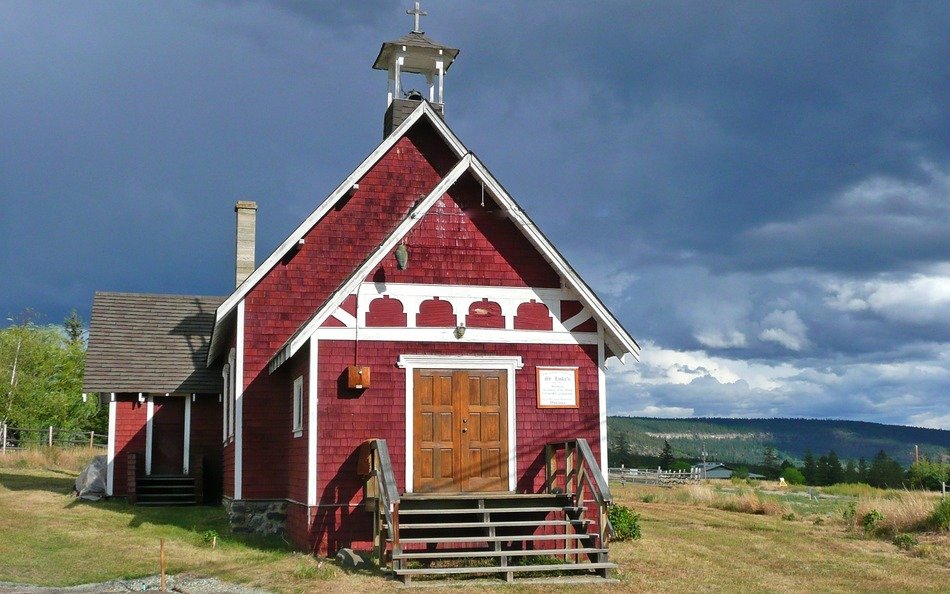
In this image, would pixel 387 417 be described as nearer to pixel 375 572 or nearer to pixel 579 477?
pixel 375 572

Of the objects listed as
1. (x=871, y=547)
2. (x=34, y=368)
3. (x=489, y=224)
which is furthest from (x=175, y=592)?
(x=34, y=368)

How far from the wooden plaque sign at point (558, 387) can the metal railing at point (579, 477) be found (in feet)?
2.55

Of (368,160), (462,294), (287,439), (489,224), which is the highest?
(368,160)

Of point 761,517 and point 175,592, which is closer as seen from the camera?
point 175,592

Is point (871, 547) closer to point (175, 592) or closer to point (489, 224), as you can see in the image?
point (489, 224)

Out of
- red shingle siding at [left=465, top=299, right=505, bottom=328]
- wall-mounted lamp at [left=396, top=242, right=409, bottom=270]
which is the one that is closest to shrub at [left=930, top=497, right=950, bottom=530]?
red shingle siding at [left=465, top=299, right=505, bottom=328]

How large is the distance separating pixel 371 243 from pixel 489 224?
3.90 meters

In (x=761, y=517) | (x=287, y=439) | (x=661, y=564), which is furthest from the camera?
(x=761, y=517)

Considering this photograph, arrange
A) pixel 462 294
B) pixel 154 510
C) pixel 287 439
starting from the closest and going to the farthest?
pixel 462 294 → pixel 287 439 → pixel 154 510

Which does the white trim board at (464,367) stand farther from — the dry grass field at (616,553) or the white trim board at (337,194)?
the white trim board at (337,194)

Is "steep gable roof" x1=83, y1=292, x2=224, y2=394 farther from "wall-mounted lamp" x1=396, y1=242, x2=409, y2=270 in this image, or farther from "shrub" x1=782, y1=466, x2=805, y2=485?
"shrub" x1=782, y1=466, x2=805, y2=485

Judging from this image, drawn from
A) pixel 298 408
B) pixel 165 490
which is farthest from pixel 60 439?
pixel 298 408

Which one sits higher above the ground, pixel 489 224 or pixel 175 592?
pixel 489 224

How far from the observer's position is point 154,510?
2345 cm
